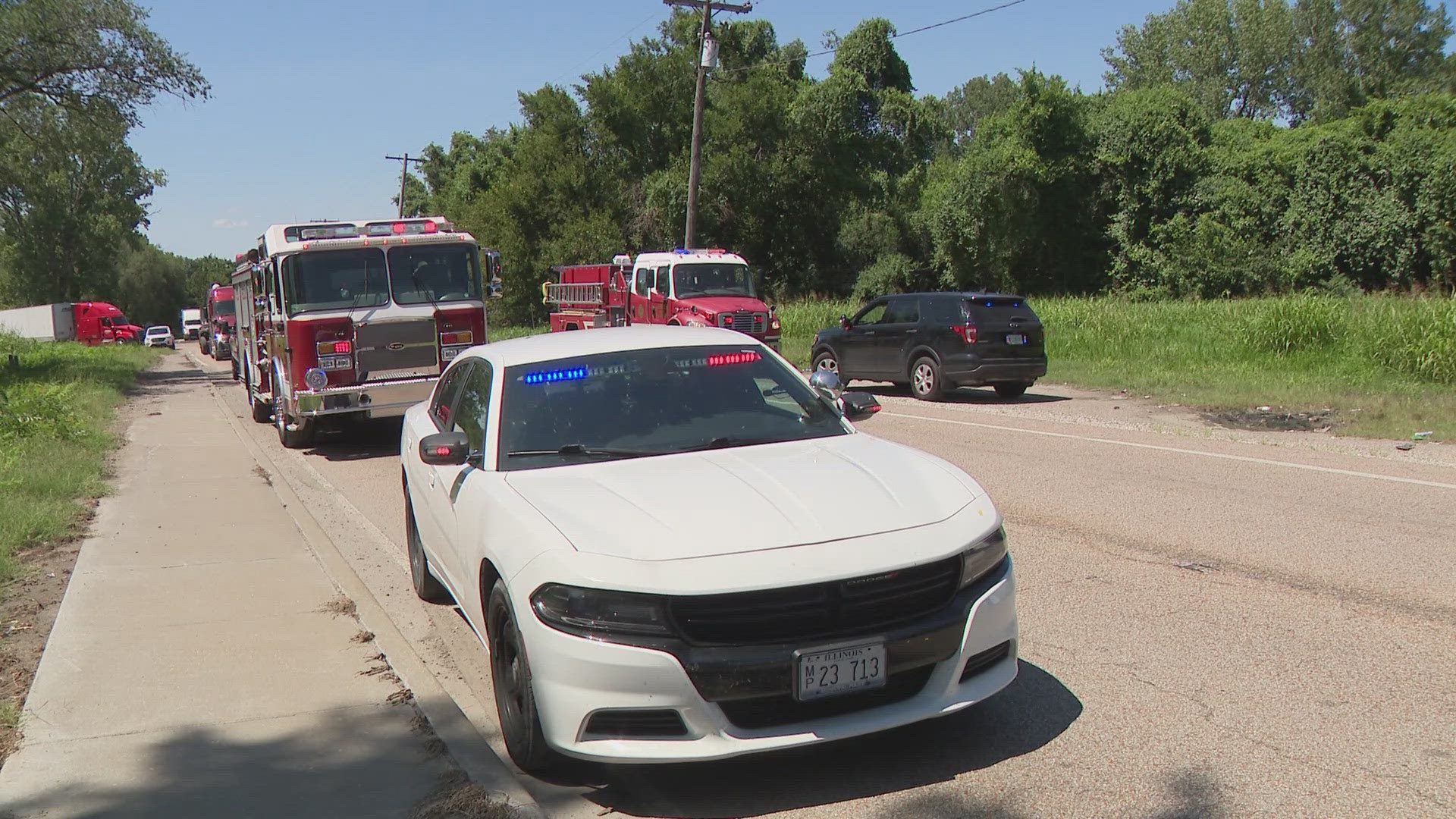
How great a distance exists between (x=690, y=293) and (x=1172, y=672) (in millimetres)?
20668

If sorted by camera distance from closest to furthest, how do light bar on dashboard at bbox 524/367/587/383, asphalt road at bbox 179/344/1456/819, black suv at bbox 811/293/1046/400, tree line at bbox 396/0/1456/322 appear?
asphalt road at bbox 179/344/1456/819 < light bar on dashboard at bbox 524/367/587/383 < black suv at bbox 811/293/1046/400 < tree line at bbox 396/0/1456/322

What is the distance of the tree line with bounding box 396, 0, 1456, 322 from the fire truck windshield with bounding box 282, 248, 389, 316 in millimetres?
30282

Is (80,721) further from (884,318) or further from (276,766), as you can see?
(884,318)

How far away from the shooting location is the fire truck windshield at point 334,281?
45.8 feet

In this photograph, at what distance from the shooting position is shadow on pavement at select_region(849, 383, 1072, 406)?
61.2 ft

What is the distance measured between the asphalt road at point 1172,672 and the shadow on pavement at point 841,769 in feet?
0.04

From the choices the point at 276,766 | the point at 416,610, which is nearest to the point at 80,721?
the point at 276,766

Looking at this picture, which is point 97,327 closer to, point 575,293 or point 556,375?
point 575,293

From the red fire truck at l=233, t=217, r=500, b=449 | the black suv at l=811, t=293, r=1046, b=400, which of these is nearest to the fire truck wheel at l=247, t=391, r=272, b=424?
the red fire truck at l=233, t=217, r=500, b=449

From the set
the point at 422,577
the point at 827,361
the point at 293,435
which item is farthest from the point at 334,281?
the point at 827,361

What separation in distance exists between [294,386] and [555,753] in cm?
1085

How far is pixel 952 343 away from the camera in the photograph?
18.5 meters

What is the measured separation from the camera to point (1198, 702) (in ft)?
15.6

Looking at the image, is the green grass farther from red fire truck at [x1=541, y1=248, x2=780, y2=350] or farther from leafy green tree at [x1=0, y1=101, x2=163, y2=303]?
red fire truck at [x1=541, y1=248, x2=780, y2=350]
